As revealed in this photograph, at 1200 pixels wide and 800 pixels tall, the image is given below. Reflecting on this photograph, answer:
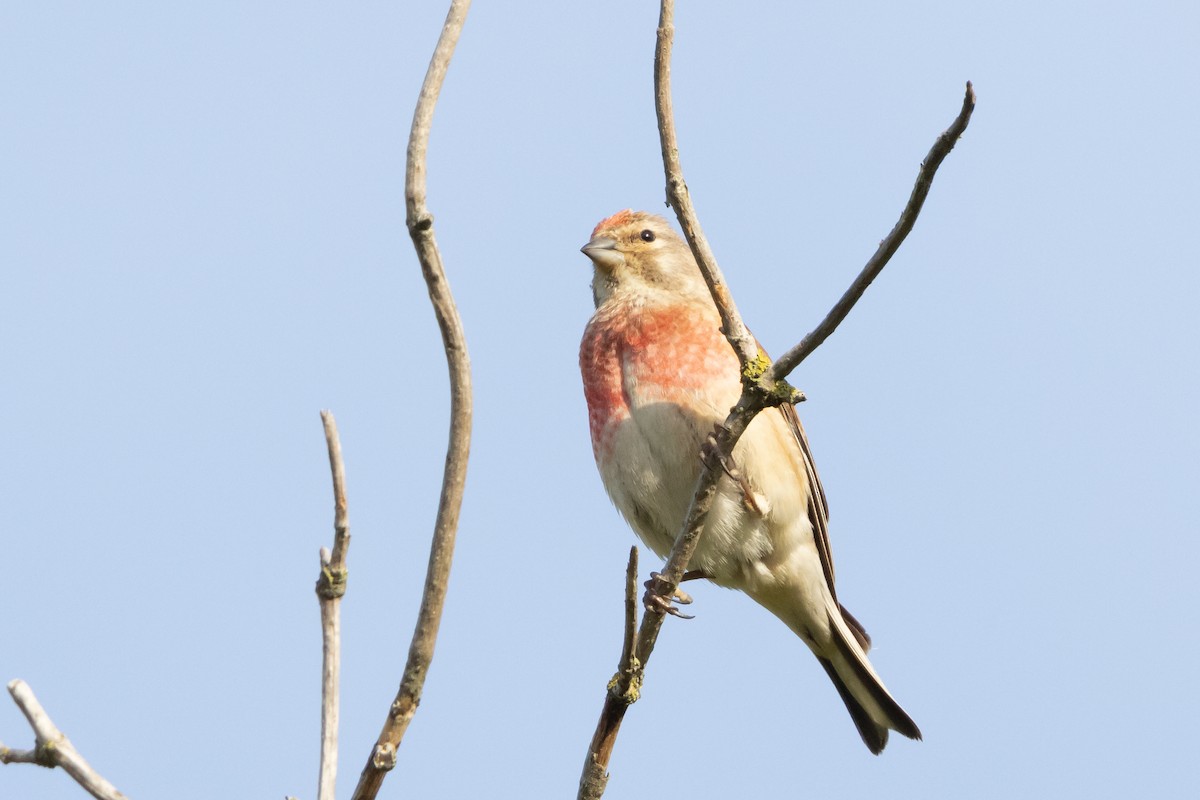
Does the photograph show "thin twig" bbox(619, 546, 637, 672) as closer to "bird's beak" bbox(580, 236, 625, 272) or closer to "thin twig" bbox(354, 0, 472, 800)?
"thin twig" bbox(354, 0, 472, 800)

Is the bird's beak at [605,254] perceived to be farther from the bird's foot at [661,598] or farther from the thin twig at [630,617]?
the thin twig at [630,617]

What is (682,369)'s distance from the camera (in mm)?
6172

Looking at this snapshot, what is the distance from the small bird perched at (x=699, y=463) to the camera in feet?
20.0

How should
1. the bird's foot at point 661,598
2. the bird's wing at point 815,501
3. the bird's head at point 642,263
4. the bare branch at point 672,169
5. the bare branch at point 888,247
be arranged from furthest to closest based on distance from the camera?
the bird's head at point 642,263 → the bird's wing at point 815,501 → the bird's foot at point 661,598 → the bare branch at point 672,169 → the bare branch at point 888,247

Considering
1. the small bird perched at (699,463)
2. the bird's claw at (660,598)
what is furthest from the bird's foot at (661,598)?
the small bird perched at (699,463)

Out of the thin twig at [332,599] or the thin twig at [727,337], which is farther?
the thin twig at [727,337]

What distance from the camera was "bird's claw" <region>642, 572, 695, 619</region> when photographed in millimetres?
4488

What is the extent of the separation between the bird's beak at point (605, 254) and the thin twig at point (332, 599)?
180 inches

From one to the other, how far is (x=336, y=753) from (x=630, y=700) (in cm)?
180

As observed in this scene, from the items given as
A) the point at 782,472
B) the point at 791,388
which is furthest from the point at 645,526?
the point at 791,388

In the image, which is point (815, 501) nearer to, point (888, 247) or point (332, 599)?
point (888, 247)

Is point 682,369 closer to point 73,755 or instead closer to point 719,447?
point 719,447

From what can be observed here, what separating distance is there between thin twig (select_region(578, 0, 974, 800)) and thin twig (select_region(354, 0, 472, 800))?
0.94 metres

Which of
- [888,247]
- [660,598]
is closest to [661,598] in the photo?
[660,598]
